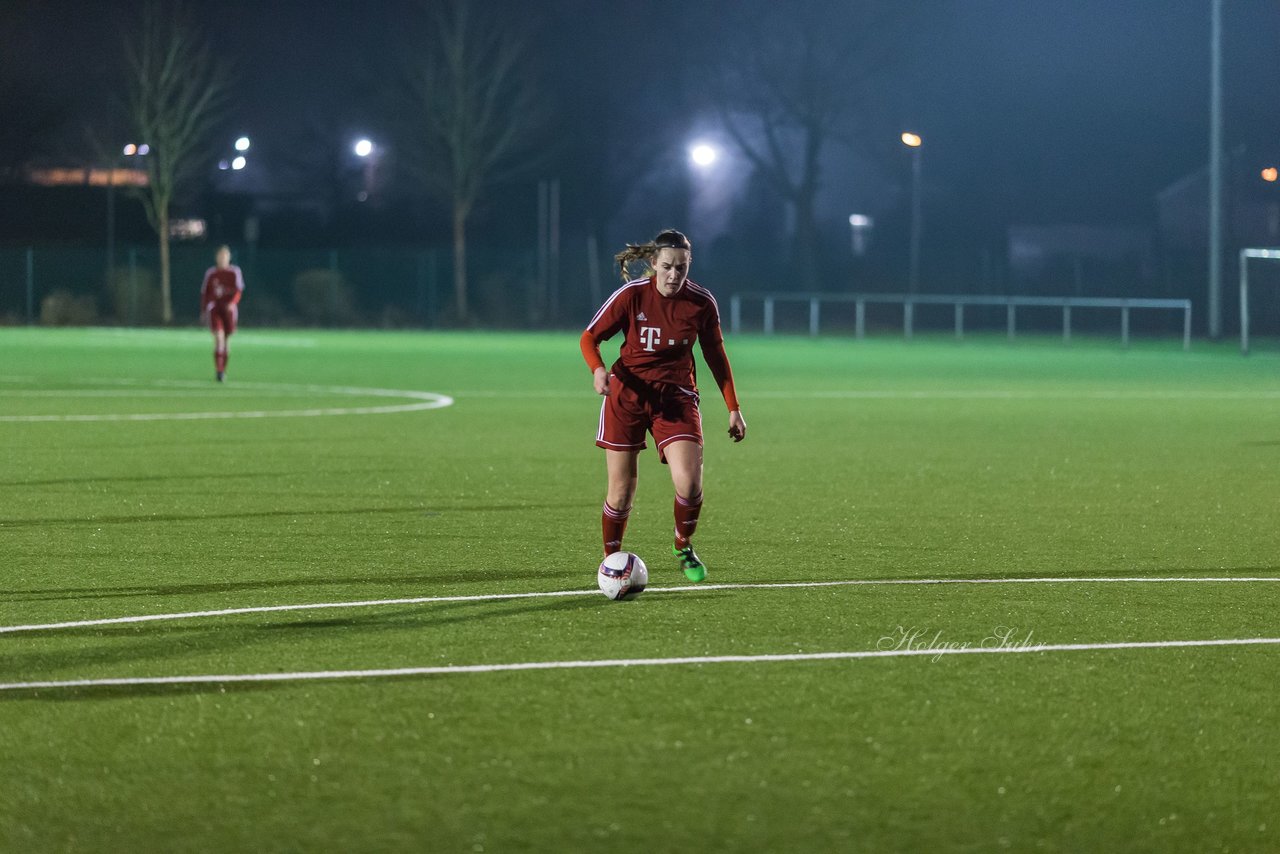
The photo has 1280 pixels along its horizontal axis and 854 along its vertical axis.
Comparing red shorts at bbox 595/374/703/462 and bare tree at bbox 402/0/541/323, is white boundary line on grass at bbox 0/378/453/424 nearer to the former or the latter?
red shorts at bbox 595/374/703/462

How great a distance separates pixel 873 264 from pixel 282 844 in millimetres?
56659

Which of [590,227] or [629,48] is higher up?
[629,48]

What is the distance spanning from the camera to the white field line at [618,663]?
6.36 m

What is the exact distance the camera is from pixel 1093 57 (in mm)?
69562

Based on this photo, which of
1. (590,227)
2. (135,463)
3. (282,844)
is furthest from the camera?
(590,227)

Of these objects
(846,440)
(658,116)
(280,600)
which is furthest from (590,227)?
(280,600)

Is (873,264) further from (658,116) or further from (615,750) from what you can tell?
(615,750)

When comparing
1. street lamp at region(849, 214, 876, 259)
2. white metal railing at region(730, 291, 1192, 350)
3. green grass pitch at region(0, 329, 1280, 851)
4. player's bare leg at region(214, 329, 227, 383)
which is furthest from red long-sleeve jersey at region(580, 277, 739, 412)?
street lamp at region(849, 214, 876, 259)

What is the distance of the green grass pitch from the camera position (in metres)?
4.86

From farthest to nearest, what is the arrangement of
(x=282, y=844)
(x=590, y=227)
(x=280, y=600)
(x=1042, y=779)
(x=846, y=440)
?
(x=590, y=227) → (x=846, y=440) → (x=280, y=600) → (x=1042, y=779) → (x=282, y=844)

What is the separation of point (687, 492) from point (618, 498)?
323mm

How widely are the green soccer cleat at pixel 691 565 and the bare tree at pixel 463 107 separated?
5063 cm

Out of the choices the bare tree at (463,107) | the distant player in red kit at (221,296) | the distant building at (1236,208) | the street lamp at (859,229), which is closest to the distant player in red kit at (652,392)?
the distant player in red kit at (221,296)

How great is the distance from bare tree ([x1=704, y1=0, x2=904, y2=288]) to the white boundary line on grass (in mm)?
37458
